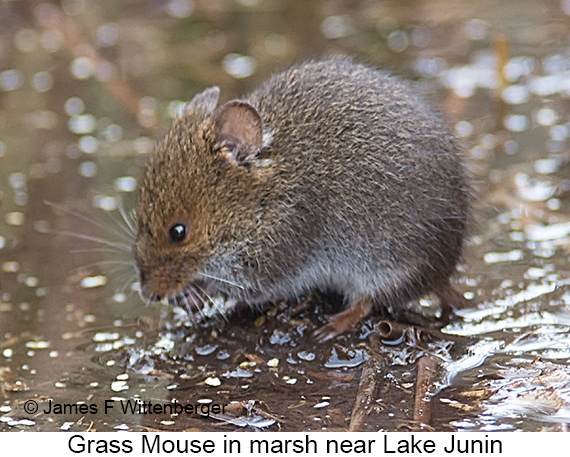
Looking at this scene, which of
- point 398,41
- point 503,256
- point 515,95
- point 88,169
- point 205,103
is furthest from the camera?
point 398,41

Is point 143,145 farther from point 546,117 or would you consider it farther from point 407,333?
point 407,333

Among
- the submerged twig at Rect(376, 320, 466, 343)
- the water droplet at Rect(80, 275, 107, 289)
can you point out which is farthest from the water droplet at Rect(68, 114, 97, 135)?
the submerged twig at Rect(376, 320, 466, 343)

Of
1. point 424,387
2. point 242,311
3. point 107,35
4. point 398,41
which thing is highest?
point 107,35

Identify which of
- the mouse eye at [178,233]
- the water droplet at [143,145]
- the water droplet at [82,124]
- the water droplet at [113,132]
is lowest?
the mouse eye at [178,233]

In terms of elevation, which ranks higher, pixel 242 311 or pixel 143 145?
pixel 143 145

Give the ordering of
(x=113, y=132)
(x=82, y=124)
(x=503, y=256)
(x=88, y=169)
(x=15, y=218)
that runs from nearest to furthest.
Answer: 1. (x=503, y=256)
2. (x=15, y=218)
3. (x=88, y=169)
4. (x=113, y=132)
5. (x=82, y=124)

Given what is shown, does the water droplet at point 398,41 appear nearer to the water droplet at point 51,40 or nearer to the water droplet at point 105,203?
the water droplet at point 51,40

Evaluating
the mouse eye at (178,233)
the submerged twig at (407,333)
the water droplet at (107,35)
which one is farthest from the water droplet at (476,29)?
the mouse eye at (178,233)

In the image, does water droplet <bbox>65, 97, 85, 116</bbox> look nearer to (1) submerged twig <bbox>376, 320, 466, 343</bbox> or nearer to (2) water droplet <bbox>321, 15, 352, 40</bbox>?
(2) water droplet <bbox>321, 15, 352, 40</bbox>

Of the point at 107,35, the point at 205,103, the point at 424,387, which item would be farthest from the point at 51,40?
the point at 424,387
